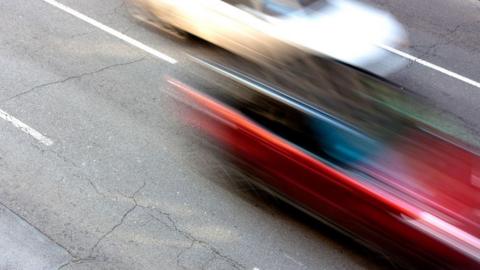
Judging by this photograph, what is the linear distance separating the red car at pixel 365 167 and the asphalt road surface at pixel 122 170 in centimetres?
51

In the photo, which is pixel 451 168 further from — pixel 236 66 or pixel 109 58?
pixel 109 58

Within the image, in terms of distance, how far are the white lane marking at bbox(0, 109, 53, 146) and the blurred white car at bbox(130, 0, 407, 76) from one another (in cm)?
263

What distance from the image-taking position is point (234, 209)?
580 centimetres

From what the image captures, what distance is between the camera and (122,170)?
6.11 metres

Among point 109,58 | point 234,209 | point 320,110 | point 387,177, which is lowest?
point 234,209

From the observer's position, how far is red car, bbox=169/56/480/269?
452 centimetres

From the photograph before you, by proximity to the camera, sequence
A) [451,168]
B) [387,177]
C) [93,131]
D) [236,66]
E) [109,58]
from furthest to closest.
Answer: [109,58], [93,131], [236,66], [451,168], [387,177]

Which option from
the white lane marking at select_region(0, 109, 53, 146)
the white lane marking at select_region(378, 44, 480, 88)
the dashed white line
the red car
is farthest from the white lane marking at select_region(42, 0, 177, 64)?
the white lane marking at select_region(378, 44, 480, 88)

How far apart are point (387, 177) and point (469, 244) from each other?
0.90m

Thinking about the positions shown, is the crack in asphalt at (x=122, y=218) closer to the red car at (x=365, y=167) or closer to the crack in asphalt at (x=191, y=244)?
the crack in asphalt at (x=191, y=244)

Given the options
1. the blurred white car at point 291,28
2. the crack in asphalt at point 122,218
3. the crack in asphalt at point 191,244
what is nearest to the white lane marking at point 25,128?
the crack in asphalt at point 122,218

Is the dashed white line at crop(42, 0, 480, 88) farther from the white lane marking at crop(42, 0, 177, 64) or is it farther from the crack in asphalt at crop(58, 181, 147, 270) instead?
the crack in asphalt at crop(58, 181, 147, 270)

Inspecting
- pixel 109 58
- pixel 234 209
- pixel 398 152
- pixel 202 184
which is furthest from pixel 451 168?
pixel 109 58

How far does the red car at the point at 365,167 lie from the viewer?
4516 mm
